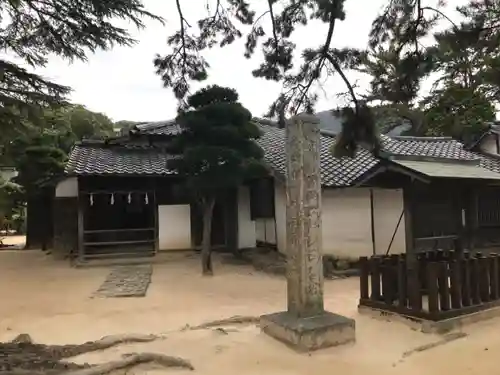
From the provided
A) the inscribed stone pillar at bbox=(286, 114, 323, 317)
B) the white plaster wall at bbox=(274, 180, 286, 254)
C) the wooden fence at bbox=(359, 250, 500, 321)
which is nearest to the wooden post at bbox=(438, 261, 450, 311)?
the wooden fence at bbox=(359, 250, 500, 321)

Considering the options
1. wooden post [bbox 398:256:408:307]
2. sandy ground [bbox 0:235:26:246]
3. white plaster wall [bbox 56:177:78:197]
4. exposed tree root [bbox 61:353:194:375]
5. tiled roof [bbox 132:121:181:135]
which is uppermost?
tiled roof [bbox 132:121:181:135]

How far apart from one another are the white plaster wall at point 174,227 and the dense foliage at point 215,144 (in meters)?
4.07

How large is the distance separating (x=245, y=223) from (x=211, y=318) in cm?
800

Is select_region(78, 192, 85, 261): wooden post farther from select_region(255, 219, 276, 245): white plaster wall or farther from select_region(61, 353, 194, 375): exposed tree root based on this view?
select_region(61, 353, 194, 375): exposed tree root

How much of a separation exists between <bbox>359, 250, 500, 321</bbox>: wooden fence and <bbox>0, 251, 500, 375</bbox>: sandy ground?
0.32m

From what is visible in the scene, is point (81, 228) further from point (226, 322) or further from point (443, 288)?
point (443, 288)

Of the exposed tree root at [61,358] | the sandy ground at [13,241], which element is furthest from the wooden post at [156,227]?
the sandy ground at [13,241]

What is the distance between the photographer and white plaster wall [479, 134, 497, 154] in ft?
A: 51.5

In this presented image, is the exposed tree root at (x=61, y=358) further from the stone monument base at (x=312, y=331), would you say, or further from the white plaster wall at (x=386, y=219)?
the white plaster wall at (x=386, y=219)

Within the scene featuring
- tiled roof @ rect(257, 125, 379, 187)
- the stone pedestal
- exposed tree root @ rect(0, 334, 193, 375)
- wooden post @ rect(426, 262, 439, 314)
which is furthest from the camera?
tiled roof @ rect(257, 125, 379, 187)

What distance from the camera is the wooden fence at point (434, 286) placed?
19.2ft

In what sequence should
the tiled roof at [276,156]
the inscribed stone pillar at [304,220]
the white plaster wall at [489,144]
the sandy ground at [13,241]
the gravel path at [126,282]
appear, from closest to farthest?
1. the inscribed stone pillar at [304,220]
2. the gravel path at [126,282]
3. the tiled roof at [276,156]
4. the white plaster wall at [489,144]
5. the sandy ground at [13,241]

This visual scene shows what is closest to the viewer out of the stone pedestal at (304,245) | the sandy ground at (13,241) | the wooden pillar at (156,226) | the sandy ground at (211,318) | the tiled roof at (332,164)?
the sandy ground at (211,318)

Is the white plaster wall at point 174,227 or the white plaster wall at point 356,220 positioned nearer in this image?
the white plaster wall at point 356,220
